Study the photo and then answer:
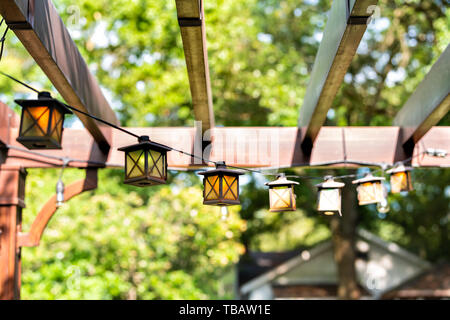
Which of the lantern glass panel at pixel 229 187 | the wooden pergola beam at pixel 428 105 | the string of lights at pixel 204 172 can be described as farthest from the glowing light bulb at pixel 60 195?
the wooden pergola beam at pixel 428 105

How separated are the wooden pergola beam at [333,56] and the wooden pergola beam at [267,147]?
0.19m

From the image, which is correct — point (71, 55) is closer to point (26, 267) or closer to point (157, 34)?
point (157, 34)

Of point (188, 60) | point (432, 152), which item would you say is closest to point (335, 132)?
point (432, 152)

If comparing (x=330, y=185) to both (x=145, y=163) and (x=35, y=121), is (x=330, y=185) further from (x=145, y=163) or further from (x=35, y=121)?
A: (x=35, y=121)

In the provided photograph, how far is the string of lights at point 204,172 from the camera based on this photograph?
6.56 feet

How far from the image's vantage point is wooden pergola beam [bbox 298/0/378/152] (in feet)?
6.98

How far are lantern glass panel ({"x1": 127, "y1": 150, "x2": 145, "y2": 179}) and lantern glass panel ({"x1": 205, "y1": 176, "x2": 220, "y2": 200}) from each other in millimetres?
528

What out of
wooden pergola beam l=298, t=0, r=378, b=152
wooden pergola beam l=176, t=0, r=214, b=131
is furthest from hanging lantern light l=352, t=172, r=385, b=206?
wooden pergola beam l=176, t=0, r=214, b=131

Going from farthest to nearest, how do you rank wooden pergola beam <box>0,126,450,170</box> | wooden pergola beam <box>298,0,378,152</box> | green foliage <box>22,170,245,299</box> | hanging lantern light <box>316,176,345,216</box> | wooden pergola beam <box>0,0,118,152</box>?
green foliage <box>22,170,245,299</box>, wooden pergola beam <box>0,126,450,170</box>, hanging lantern light <box>316,176,345,216</box>, wooden pergola beam <box>298,0,378,152</box>, wooden pergola beam <box>0,0,118,152</box>

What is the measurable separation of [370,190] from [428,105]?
663 mm

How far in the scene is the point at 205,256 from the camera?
24.1 ft

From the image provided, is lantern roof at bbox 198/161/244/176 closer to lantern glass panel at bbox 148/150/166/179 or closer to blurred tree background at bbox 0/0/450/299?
lantern glass panel at bbox 148/150/166/179

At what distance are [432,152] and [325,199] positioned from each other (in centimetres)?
103

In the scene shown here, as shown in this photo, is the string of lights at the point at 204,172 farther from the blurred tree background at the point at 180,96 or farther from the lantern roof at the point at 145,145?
the blurred tree background at the point at 180,96
